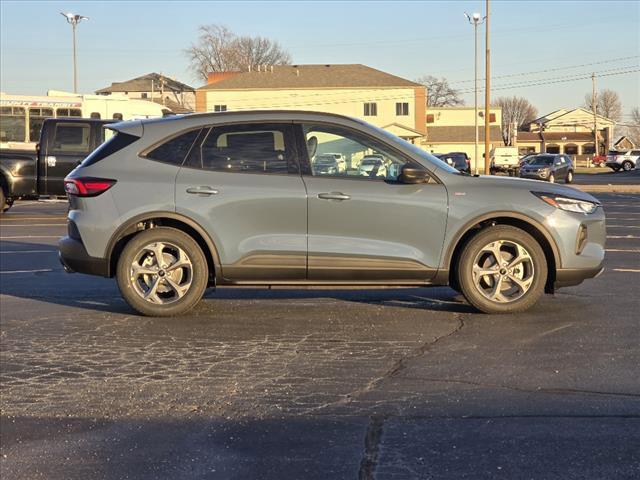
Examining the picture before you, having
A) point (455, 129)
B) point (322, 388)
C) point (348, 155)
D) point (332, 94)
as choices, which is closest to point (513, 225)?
point (348, 155)

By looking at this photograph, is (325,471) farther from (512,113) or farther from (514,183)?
(512,113)

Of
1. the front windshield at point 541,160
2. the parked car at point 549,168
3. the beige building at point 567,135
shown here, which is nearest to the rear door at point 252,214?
the parked car at point 549,168

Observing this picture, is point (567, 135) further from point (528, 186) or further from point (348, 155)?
point (348, 155)

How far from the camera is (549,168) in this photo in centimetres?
4406

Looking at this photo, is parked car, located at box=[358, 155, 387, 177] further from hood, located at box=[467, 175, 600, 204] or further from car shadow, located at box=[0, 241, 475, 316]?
car shadow, located at box=[0, 241, 475, 316]

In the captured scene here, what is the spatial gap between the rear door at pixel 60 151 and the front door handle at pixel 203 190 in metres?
11.0

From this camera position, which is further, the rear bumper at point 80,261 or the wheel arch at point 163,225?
the rear bumper at point 80,261

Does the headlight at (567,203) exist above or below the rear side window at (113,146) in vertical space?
below

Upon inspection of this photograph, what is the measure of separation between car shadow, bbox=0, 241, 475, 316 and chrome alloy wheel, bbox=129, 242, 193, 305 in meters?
0.39

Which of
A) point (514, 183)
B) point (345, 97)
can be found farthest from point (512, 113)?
point (514, 183)

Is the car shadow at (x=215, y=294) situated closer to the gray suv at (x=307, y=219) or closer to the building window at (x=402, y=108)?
the gray suv at (x=307, y=219)

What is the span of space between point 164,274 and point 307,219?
1319mm

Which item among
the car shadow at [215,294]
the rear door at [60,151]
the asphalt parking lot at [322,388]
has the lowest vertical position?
the asphalt parking lot at [322,388]

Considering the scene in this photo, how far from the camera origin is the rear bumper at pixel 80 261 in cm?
715
